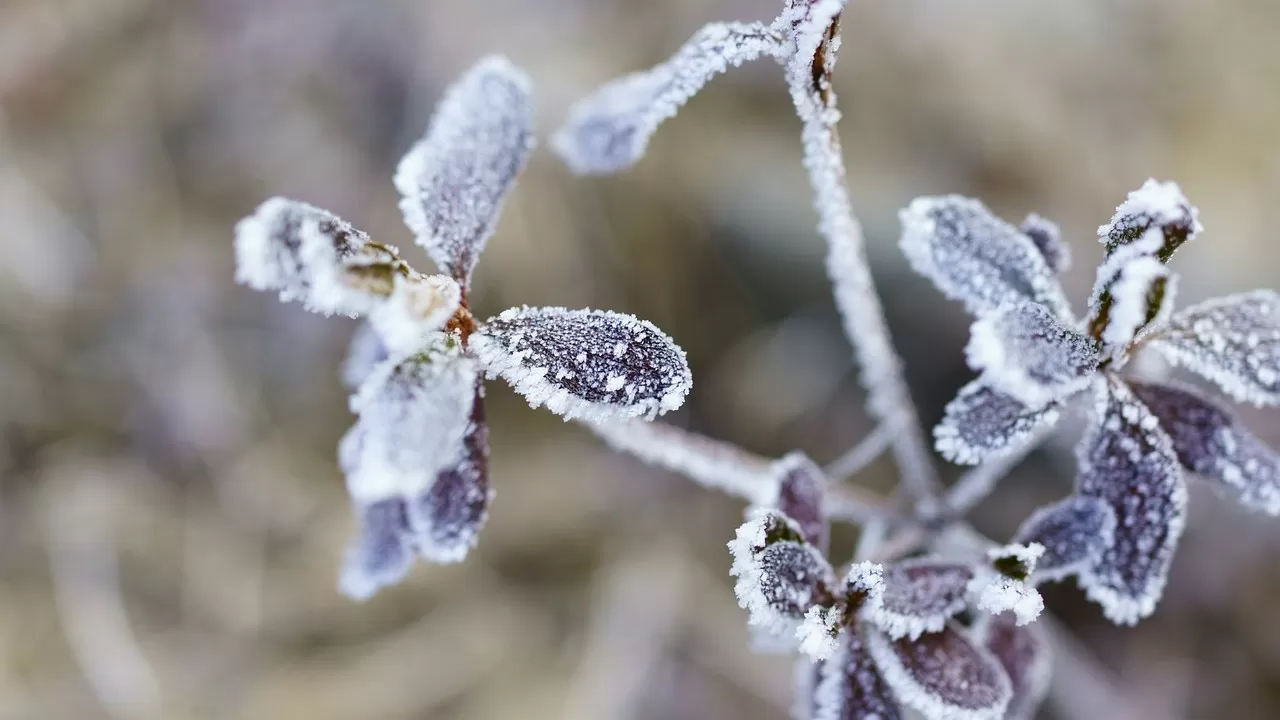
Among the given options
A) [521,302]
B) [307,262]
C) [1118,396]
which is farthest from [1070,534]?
[521,302]

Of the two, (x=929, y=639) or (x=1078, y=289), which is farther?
(x=1078, y=289)

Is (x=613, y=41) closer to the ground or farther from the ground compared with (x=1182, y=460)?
farther from the ground

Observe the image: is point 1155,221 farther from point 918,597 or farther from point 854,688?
point 854,688

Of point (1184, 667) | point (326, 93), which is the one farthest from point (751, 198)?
point (1184, 667)

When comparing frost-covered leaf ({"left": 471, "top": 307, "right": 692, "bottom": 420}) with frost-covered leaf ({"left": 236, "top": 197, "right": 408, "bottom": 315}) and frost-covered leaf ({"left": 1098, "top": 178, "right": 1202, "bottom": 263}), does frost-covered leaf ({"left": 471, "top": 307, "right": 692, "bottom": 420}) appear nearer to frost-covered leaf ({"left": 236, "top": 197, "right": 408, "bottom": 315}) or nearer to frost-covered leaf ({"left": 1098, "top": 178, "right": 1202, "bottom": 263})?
frost-covered leaf ({"left": 236, "top": 197, "right": 408, "bottom": 315})

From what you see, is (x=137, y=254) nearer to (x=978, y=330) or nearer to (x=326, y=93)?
(x=326, y=93)

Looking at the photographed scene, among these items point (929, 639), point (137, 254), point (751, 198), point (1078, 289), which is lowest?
A: point (929, 639)
